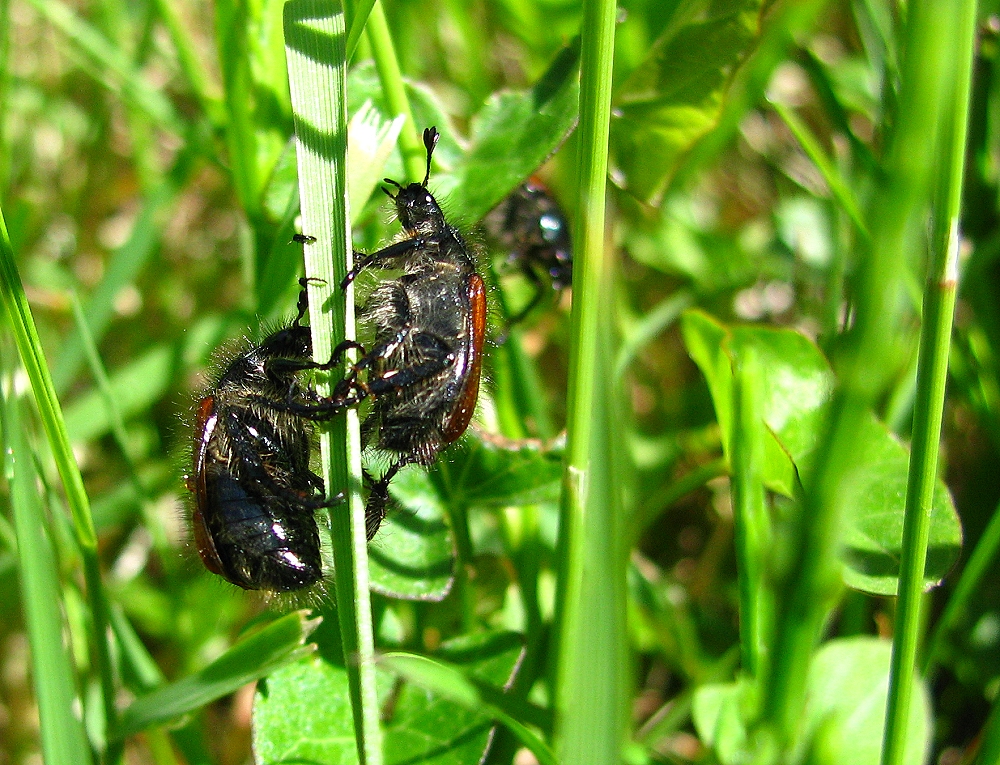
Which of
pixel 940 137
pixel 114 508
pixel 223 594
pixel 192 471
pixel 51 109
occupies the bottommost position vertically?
pixel 223 594

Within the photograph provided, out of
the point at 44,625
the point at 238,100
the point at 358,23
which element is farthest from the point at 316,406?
the point at 238,100

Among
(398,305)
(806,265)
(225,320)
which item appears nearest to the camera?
(398,305)

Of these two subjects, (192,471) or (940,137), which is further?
(192,471)

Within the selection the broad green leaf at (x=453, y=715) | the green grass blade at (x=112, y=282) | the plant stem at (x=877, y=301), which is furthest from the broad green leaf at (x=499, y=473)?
the green grass blade at (x=112, y=282)

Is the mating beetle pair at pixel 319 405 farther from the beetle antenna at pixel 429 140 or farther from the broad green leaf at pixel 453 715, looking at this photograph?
the broad green leaf at pixel 453 715

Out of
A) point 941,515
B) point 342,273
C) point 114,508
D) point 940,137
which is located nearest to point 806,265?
point 941,515

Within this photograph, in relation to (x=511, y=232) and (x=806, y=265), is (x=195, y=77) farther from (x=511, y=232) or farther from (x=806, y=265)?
(x=806, y=265)
